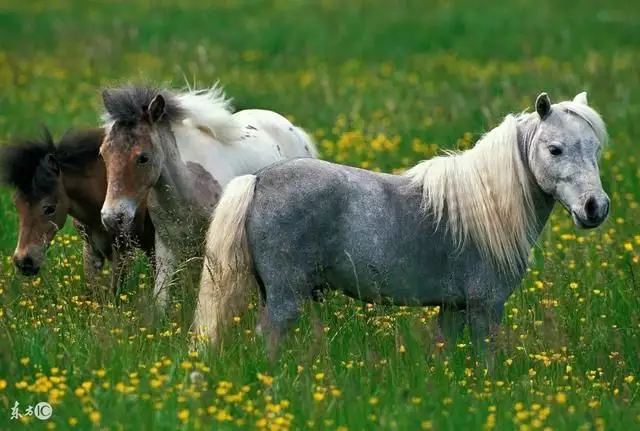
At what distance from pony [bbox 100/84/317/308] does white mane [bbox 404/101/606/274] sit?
56.0 inches

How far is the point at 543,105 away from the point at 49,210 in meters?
3.20

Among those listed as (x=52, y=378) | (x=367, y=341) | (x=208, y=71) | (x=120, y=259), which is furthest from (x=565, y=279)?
(x=208, y=71)

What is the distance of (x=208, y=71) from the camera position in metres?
15.6

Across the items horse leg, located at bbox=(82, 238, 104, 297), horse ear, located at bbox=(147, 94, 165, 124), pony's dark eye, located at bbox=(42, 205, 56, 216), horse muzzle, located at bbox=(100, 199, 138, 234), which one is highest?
horse ear, located at bbox=(147, 94, 165, 124)

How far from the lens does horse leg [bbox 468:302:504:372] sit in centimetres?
655

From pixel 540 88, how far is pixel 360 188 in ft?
27.0

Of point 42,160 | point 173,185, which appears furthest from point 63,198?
point 173,185

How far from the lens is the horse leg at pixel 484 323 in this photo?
21.5 feet

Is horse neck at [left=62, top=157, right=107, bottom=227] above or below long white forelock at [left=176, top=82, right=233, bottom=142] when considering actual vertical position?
below

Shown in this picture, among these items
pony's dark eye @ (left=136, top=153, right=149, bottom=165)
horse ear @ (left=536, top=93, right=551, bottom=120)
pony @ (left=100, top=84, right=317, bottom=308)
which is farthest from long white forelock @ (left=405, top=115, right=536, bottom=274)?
pony's dark eye @ (left=136, top=153, right=149, bottom=165)

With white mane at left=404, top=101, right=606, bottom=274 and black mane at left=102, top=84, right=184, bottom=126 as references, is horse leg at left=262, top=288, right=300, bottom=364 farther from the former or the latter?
black mane at left=102, top=84, right=184, bottom=126

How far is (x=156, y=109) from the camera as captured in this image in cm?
740

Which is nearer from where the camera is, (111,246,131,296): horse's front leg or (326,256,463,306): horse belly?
(326,256,463,306): horse belly

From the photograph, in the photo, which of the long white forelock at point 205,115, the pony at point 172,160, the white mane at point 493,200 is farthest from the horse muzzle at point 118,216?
the white mane at point 493,200
